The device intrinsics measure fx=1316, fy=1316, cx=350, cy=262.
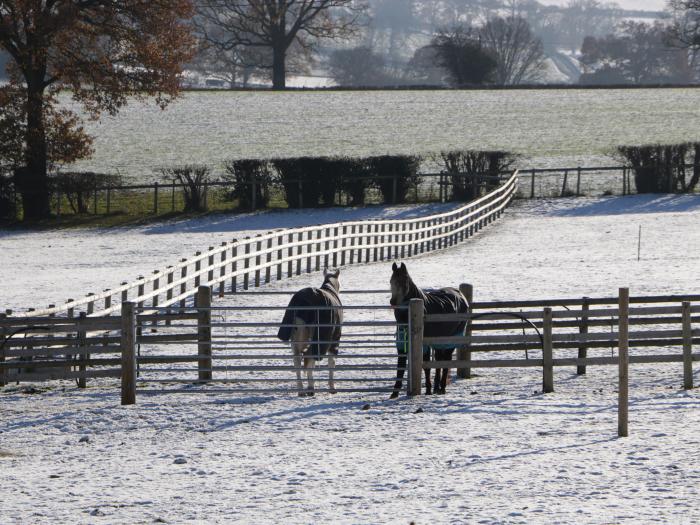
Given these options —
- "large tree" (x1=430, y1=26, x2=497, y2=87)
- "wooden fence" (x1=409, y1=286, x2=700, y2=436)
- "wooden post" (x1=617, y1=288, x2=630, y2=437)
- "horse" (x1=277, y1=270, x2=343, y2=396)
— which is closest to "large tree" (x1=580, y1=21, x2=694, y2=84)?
"large tree" (x1=430, y1=26, x2=497, y2=87)

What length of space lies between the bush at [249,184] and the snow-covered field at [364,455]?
99.5 feet

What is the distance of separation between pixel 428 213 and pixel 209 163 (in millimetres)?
13499

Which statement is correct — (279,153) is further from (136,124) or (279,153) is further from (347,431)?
(347,431)

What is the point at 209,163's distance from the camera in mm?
55375

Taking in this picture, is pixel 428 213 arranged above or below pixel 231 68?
below

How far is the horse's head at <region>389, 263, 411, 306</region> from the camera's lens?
14.9 meters

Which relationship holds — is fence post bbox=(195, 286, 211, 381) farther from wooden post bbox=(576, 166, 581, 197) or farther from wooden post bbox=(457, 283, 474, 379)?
wooden post bbox=(576, 166, 581, 197)

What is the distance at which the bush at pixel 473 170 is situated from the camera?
48.4 m

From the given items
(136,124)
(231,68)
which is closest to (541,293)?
(136,124)

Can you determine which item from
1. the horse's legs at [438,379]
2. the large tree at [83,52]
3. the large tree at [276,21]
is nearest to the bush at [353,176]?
the large tree at [83,52]

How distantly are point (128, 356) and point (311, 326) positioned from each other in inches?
83.0

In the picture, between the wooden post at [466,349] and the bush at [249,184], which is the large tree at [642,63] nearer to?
the bush at [249,184]

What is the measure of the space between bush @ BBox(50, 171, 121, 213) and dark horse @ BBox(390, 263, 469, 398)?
3178 centimetres

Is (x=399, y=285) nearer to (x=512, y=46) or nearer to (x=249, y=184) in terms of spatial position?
(x=249, y=184)
